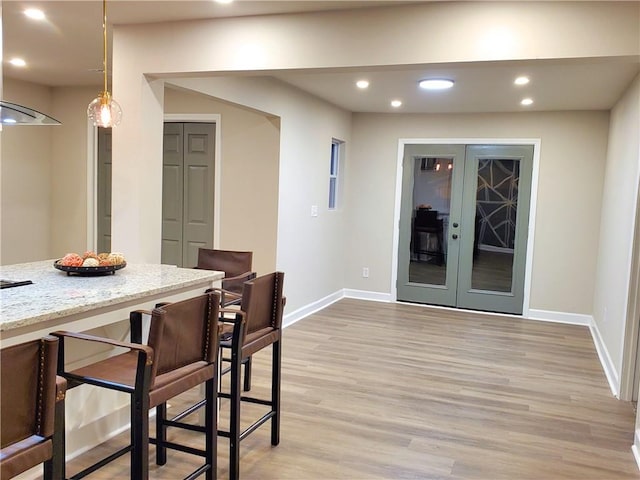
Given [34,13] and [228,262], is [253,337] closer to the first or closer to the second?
[228,262]

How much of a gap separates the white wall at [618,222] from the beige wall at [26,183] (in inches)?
230

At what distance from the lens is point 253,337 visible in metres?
2.64

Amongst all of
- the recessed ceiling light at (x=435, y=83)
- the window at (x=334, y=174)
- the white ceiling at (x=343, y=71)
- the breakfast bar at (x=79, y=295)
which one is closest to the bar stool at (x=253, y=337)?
the breakfast bar at (x=79, y=295)

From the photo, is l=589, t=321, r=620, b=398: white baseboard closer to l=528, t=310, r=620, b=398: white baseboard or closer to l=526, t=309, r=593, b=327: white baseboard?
l=528, t=310, r=620, b=398: white baseboard

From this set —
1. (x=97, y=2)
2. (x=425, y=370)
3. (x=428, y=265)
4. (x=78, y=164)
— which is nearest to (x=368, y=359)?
(x=425, y=370)

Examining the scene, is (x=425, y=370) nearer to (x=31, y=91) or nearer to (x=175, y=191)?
(x=175, y=191)

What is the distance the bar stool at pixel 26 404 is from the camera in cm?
143

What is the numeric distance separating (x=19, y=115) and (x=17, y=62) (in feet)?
9.22

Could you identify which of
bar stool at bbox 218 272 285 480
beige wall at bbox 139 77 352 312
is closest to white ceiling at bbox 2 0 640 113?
beige wall at bbox 139 77 352 312

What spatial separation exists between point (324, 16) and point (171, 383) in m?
2.23

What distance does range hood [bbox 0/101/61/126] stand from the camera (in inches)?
95.0

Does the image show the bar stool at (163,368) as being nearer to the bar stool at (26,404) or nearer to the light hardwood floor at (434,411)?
the bar stool at (26,404)

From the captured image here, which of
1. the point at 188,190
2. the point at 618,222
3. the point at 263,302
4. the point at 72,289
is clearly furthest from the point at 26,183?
the point at 618,222

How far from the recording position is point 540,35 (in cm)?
272
